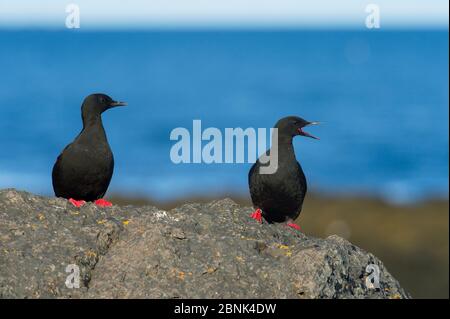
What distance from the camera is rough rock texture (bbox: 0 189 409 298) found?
24.8ft

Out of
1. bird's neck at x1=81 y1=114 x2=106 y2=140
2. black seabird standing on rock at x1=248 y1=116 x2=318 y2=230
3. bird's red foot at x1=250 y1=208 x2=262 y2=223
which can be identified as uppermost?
bird's neck at x1=81 y1=114 x2=106 y2=140

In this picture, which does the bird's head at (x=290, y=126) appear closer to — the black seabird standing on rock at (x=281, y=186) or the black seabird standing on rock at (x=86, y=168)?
the black seabird standing on rock at (x=281, y=186)

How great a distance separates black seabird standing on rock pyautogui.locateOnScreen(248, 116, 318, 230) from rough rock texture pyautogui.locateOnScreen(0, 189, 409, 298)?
6.83ft

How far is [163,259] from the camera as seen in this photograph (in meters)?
7.74

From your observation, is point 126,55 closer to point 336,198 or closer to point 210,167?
point 210,167

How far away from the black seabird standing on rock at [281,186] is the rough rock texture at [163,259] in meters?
2.08

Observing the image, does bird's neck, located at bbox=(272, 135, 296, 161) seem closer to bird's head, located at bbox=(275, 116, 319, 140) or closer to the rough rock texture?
bird's head, located at bbox=(275, 116, 319, 140)

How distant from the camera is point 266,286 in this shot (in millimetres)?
7660

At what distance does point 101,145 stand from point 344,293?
12.1 feet

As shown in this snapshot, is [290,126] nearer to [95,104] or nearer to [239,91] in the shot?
[95,104]

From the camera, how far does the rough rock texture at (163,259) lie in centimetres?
755

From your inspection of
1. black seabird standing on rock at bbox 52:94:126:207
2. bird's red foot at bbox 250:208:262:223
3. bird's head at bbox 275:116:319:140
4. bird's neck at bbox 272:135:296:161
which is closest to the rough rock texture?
bird's red foot at bbox 250:208:262:223

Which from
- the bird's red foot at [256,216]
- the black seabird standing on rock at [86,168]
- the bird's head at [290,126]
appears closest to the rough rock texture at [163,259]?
the bird's red foot at [256,216]

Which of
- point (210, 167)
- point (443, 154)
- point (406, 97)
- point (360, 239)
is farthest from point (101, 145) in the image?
point (406, 97)
